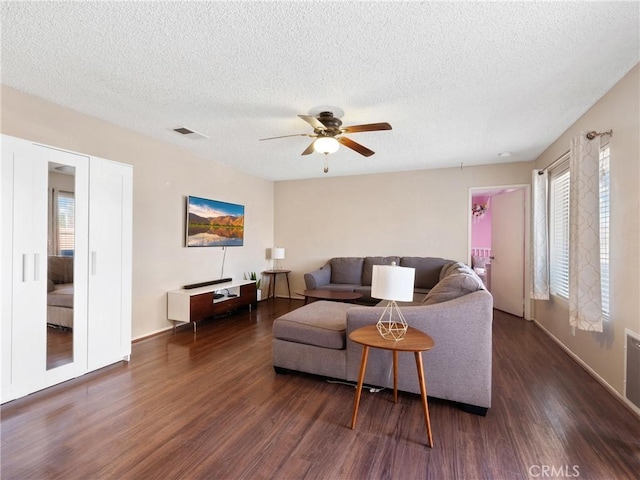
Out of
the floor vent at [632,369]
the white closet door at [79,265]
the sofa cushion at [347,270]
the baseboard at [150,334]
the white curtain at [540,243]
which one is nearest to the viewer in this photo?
the floor vent at [632,369]

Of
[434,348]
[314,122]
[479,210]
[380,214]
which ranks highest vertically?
[314,122]

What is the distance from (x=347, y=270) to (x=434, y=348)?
133 inches

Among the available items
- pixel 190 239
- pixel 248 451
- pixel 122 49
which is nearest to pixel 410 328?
pixel 248 451

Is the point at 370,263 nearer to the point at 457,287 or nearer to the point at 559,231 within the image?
the point at 559,231

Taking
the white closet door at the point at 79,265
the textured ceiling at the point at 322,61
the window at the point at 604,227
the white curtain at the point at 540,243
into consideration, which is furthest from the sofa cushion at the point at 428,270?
the white closet door at the point at 79,265

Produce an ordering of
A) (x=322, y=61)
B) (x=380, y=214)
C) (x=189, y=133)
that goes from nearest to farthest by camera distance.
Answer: (x=322, y=61)
(x=189, y=133)
(x=380, y=214)

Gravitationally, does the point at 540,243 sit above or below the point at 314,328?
above

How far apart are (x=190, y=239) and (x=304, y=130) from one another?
224 cm

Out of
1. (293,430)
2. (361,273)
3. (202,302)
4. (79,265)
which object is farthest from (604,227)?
(79,265)

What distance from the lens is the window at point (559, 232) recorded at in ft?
11.4

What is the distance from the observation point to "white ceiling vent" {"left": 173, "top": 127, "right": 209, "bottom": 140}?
11.3 ft

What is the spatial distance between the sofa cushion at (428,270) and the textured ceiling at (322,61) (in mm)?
2224

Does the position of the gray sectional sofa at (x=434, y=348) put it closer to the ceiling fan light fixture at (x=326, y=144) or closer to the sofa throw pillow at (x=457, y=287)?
the sofa throw pillow at (x=457, y=287)

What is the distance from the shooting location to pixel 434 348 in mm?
2203
